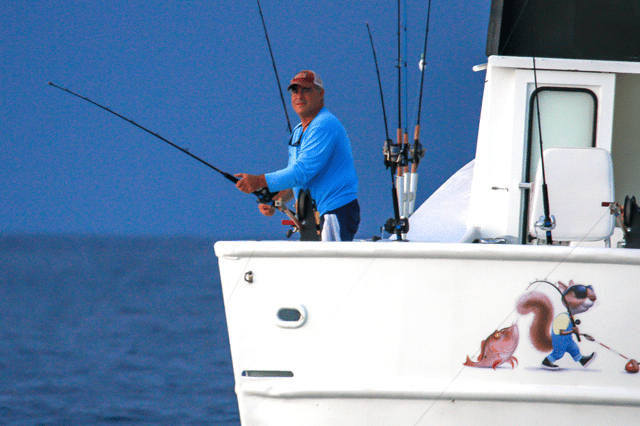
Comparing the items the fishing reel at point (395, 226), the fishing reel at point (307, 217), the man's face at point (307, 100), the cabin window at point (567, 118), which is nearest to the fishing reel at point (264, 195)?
the fishing reel at point (307, 217)

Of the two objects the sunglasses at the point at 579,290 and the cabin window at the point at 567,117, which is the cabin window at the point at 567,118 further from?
the sunglasses at the point at 579,290

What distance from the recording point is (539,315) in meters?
3.99

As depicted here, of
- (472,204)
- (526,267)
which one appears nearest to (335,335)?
(526,267)

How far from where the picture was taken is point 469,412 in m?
4.12

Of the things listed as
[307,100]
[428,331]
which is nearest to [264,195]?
[307,100]

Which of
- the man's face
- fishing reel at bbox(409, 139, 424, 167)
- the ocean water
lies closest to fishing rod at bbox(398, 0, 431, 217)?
fishing reel at bbox(409, 139, 424, 167)

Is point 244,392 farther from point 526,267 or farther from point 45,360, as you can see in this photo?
point 45,360

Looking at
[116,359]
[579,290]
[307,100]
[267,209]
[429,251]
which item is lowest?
[579,290]

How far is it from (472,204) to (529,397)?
7.72ft

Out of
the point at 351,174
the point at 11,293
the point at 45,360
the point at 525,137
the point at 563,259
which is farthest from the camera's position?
the point at 11,293

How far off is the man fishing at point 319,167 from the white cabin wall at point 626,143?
8.02 ft

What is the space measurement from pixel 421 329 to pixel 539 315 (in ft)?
1.80

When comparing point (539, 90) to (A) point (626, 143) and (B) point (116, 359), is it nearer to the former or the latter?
(A) point (626, 143)

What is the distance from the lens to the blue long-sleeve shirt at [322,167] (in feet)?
14.9
